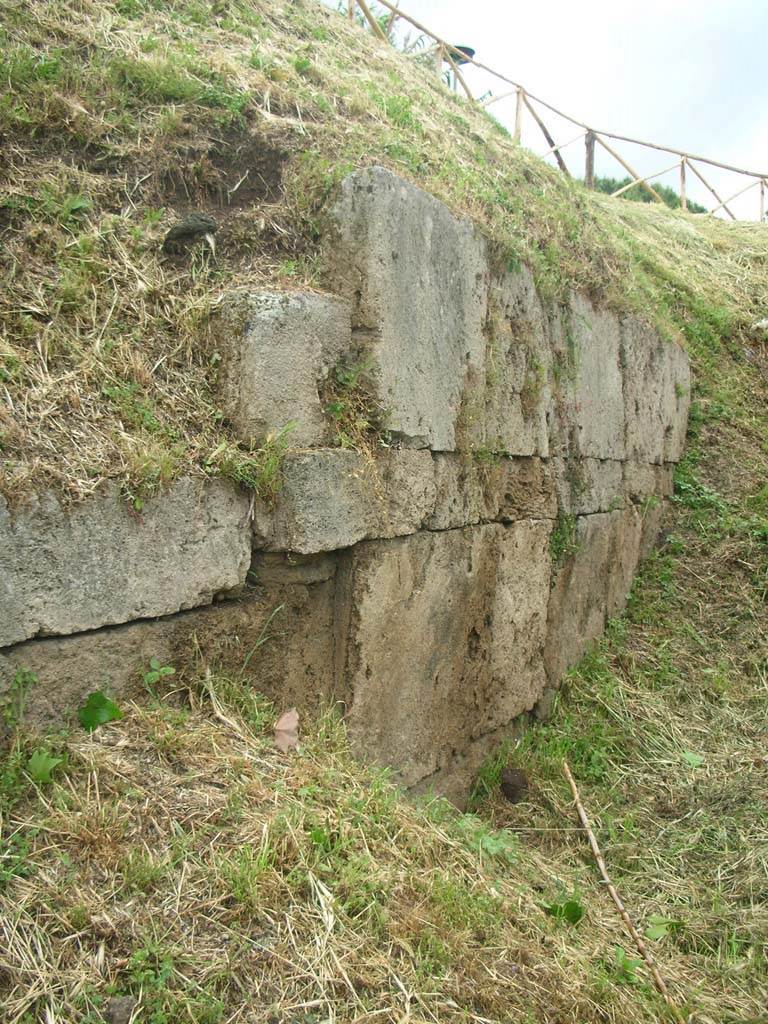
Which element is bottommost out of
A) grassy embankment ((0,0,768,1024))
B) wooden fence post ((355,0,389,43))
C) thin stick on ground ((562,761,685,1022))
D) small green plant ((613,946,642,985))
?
thin stick on ground ((562,761,685,1022))

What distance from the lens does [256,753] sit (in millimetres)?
2734

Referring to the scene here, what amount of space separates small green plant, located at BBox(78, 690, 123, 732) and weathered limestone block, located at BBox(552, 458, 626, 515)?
3.28 meters

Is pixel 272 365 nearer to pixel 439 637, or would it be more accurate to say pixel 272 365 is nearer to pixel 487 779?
pixel 439 637

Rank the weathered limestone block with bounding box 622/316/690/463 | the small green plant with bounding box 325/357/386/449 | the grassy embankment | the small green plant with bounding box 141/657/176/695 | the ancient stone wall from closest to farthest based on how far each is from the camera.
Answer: the grassy embankment → the ancient stone wall → the small green plant with bounding box 141/657/176/695 → the small green plant with bounding box 325/357/386/449 → the weathered limestone block with bounding box 622/316/690/463

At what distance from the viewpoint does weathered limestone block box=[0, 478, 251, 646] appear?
7.66ft

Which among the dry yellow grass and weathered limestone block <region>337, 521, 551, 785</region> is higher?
the dry yellow grass

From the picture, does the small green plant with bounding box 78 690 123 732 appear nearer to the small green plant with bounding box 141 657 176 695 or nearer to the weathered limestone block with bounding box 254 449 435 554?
the small green plant with bounding box 141 657 176 695

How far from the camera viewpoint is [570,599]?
5.41 meters

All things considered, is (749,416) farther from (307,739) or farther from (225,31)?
(307,739)

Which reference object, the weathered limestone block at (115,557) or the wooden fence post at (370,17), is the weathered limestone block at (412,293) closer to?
the weathered limestone block at (115,557)

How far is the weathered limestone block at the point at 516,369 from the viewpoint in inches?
172

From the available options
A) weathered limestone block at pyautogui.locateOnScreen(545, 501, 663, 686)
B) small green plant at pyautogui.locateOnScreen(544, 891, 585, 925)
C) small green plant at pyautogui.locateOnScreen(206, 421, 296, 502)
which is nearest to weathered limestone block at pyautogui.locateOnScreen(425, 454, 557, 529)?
weathered limestone block at pyautogui.locateOnScreen(545, 501, 663, 686)

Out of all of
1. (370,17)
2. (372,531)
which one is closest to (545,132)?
(370,17)

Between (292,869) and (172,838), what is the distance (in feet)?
1.08
